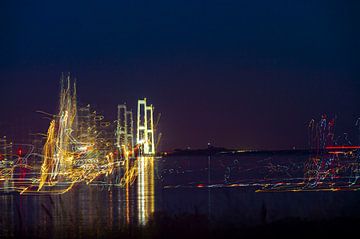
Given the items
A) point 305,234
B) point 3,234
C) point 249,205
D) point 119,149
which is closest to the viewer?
point 305,234

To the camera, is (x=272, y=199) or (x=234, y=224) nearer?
(x=234, y=224)

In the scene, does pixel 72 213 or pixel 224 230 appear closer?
pixel 224 230

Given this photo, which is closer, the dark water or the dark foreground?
the dark foreground

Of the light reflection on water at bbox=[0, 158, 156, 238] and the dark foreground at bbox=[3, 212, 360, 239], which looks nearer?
the dark foreground at bbox=[3, 212, 360, 239]

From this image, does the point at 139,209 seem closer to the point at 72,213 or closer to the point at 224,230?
the point at 72,213

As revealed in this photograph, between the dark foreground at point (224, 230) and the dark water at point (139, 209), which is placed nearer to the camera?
the dark foreground at point (224, 230)

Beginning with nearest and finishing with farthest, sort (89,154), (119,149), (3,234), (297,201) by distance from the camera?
1. (3,234)
2. (297,201)
3. (89,154)
4. (119,149)

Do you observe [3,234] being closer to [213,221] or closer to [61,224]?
[61,224]

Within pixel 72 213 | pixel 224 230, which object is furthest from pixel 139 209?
pixel 224 230

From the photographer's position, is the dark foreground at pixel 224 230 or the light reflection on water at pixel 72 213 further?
the light reflection on water at pixel 72 213

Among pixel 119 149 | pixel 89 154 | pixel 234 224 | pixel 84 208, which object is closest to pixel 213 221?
pixel 234 224

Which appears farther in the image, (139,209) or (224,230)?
(139,209)
